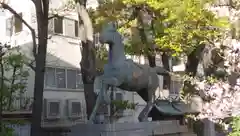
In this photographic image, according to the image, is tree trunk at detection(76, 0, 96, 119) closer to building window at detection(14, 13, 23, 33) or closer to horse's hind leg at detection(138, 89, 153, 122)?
horse's hind leg at detection(138, 89, 153, 122)

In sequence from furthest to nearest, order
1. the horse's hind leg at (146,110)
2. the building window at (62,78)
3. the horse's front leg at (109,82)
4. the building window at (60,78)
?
the building window at (60,78) → the building window at (62,78) → the horse's hind leg at (146,110) → the horse's front leg at (109,82)

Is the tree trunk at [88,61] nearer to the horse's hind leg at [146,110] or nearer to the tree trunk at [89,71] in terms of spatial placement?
the tree trunk at [89,71]

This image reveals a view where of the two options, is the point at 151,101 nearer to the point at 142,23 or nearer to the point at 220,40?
the point at 220,40

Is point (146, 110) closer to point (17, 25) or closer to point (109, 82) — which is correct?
point (109, 82)

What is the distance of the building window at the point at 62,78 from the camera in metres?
21.8

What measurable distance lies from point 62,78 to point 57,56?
136 cm

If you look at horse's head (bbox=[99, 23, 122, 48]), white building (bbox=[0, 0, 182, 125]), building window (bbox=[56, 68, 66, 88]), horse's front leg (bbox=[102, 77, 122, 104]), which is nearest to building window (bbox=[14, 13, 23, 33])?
white building (bbox=[0, 0, 182, 125])

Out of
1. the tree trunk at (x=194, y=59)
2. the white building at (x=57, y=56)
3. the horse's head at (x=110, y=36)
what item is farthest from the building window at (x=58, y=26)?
the horse's head at (x=110, y=36)

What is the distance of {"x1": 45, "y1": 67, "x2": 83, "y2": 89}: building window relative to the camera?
858 inches

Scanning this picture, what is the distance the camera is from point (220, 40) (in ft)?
39.7

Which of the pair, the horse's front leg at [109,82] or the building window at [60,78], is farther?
the building window at [60,78]

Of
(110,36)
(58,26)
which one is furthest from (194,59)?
(58,26)

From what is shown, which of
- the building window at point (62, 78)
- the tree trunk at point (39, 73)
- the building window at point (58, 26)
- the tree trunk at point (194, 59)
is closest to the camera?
the tree trunk at point (39, 73)

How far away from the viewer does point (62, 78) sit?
73.7ft
